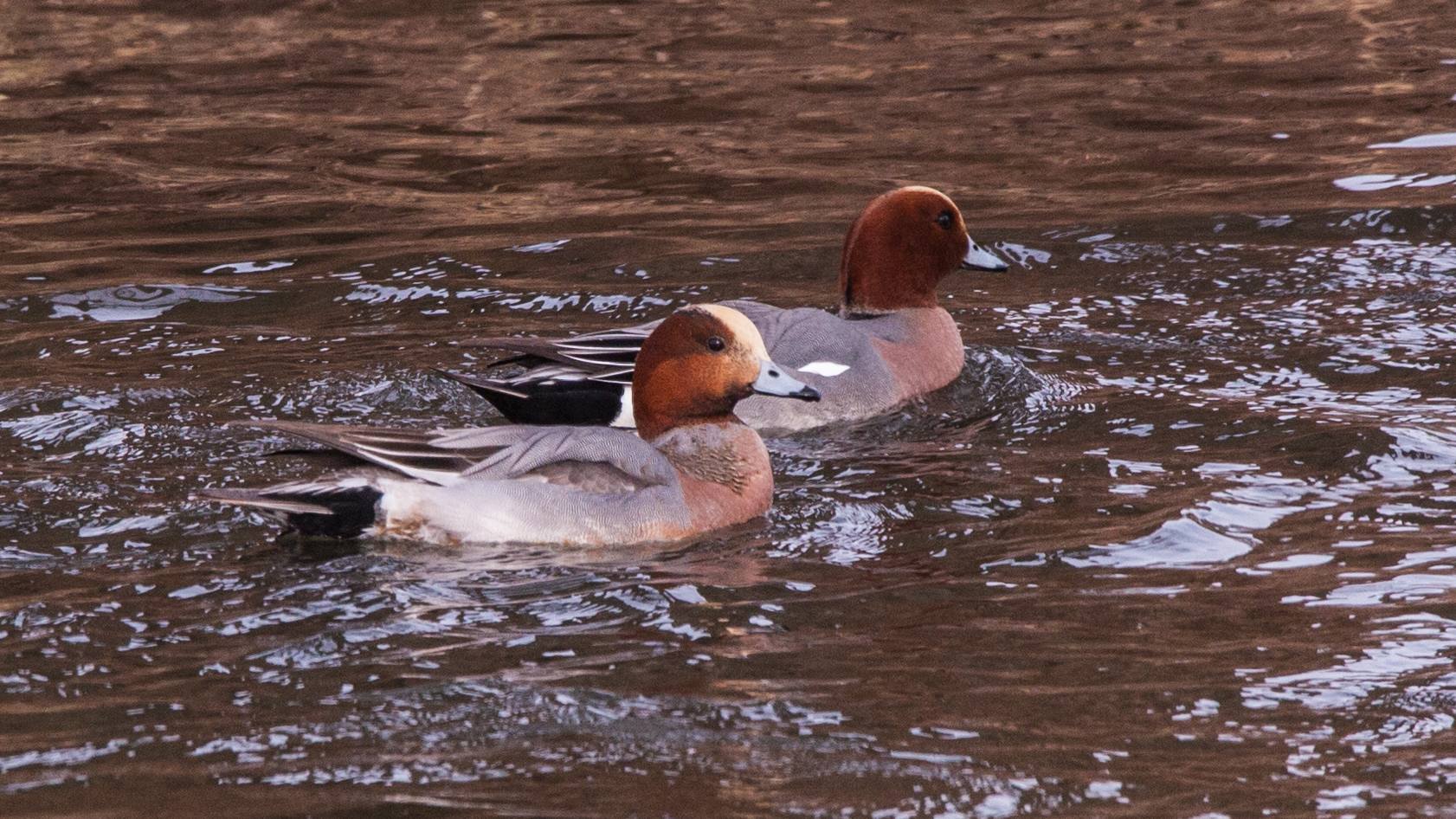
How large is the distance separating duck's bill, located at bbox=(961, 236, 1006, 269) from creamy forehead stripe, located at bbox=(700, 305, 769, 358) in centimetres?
234

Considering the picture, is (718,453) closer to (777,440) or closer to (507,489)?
(507,489)

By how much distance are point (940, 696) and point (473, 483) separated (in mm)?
1858

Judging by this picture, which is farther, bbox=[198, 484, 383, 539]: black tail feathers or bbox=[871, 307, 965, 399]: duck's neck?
bbox=[871, 307, 965, 399]: duck's neck

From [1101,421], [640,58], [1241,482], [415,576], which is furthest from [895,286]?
[640,58]

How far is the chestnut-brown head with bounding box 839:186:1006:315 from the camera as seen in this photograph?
27.1 feet

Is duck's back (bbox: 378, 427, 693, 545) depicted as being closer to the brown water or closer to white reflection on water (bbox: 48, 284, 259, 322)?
the brown water

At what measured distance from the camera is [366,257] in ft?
32.7

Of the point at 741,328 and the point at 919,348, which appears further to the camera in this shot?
the point at 919,348

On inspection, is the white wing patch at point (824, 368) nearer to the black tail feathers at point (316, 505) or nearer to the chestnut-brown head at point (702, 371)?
the chestnut-brown head at point (702, 371)

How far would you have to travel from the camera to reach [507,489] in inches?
227

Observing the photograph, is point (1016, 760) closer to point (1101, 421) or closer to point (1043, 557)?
point (1043, 557)

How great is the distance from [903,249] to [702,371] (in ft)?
7.69

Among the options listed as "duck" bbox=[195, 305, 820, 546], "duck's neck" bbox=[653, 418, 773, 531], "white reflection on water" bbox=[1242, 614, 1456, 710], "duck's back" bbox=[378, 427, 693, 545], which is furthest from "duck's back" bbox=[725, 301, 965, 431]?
"white reflection on water" bbox=[1242, 614, 1456, 710]

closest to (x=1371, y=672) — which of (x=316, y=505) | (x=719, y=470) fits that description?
(x=719, y=470)
